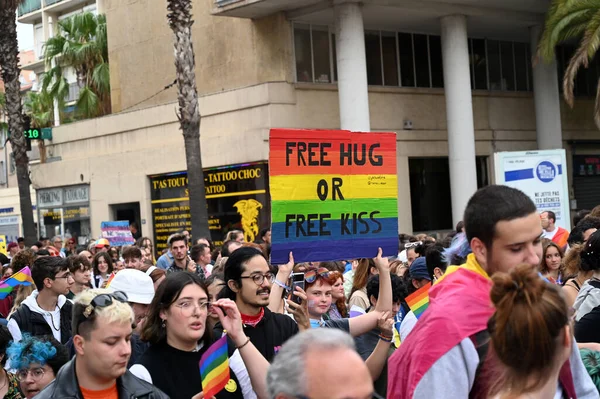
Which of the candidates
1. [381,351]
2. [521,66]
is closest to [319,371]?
[381,351]

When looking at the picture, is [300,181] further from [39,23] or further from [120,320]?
[39,23]

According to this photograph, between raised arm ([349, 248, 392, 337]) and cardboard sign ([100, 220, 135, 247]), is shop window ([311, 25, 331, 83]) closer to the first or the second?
cardboard sign ([100, 220, 135, 247])

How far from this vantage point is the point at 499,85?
31.4 metres

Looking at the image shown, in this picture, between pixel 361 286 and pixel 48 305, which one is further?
pixel 361 286

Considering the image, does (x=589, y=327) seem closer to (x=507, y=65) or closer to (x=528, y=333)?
(x=528, y=333)

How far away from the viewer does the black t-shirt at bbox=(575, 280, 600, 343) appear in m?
5.89

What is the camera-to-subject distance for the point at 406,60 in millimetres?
28984

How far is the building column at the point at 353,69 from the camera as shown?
83.0ft

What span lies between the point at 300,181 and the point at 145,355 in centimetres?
268

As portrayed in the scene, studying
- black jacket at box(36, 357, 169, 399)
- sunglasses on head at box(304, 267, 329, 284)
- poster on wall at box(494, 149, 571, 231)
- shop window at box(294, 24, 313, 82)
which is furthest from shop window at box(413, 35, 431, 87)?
black jacket at box(36, 357, 169, 399)

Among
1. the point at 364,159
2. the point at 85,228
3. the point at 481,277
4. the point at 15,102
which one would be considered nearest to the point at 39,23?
the point at 85,228

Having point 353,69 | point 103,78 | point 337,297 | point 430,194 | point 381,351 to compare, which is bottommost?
point 381,351

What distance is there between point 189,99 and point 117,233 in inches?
148

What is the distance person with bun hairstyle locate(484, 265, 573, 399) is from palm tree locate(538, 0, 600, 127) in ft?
72.3
